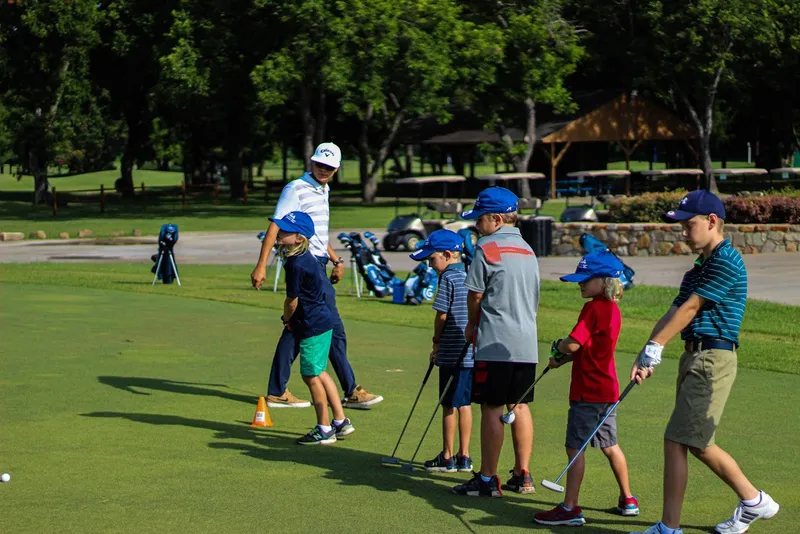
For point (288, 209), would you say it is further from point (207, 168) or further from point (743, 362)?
point (207, 168)

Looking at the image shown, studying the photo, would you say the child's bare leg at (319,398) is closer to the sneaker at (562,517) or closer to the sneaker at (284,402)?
the sneaker at (284,402)

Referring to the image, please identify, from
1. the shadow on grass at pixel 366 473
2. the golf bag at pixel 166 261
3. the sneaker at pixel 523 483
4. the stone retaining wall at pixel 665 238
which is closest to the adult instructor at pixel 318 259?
the shadow on grass at pixel 366 473

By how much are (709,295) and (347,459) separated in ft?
10.1

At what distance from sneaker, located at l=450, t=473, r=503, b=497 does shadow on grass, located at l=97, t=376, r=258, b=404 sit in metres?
3.59

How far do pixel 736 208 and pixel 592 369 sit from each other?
21570 mm

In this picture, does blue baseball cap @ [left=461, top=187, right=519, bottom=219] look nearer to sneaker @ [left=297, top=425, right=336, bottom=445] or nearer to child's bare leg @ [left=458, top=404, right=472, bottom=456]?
child's bare leg @ [left=458, top=404, right=472, bottom=456]

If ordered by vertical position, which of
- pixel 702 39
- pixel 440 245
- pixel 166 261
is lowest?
pixel 166 261

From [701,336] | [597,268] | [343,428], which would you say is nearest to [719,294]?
[701,336]

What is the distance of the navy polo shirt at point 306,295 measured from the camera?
8406mm

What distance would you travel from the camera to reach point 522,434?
7078 mm

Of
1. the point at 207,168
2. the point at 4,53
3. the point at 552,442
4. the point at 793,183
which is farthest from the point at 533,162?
the point at 552,442

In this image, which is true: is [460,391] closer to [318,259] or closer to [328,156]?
[318,259]

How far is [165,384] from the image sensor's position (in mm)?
11062

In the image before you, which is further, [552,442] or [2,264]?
[2,264]
